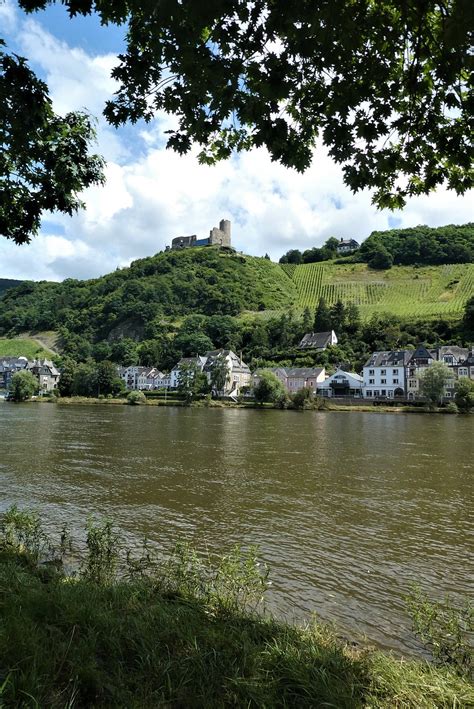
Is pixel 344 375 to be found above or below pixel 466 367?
below

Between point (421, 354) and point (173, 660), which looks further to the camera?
point (421, 354)

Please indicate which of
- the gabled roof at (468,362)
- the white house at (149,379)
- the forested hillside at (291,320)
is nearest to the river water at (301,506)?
the gabled roof at (468,362)

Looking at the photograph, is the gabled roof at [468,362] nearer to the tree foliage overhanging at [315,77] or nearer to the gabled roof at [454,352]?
the gabled roof at [454,352]

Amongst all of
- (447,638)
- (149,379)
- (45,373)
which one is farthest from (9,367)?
(447,638)

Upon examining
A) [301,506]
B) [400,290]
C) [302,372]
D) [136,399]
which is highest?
[400,290]

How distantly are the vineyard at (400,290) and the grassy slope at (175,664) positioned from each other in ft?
418

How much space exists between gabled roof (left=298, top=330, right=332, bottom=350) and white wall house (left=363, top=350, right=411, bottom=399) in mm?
23756

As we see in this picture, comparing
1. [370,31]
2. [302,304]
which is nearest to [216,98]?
[370,31]

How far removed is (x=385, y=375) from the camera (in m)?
103

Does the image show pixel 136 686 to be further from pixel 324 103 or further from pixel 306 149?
pixel 324 103

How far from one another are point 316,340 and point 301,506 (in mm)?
118706

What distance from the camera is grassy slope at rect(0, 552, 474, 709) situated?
12.1 feet

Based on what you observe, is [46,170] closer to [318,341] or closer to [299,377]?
[299,377]

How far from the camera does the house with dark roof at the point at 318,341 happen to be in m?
129
